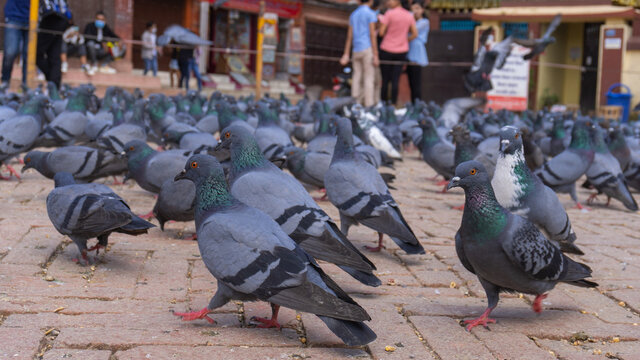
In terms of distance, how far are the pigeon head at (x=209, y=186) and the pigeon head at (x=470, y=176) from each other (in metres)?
1.10

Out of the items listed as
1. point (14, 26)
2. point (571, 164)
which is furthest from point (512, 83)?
point (571, 164)

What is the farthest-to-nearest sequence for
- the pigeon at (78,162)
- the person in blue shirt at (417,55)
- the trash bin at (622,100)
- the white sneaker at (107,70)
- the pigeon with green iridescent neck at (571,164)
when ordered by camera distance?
1. the trash bin at (622,100)
2. the white sneaker at (107,70)
3. the person in blue shirt at (417,55)
4. the pigeon with green iridescent neck at (571,164)
5. the pigeon at (78,162)

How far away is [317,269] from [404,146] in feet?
32.8

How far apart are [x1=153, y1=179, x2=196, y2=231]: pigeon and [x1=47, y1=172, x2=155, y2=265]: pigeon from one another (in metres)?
0.58

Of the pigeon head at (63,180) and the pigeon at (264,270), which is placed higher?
the pigeon head at (63,180)

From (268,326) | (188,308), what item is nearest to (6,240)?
(188,308)

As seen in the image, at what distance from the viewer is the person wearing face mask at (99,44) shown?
57.9 ft

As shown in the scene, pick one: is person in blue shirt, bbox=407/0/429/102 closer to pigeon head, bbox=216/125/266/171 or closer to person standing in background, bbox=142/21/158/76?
person standing in background, bbox=142/21/158/76

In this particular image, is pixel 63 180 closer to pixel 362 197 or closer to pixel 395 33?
pixel 362 197

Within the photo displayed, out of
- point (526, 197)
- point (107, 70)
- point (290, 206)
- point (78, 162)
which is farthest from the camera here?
point (107, 70)

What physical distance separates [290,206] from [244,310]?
1.99ft

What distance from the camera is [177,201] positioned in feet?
15.8

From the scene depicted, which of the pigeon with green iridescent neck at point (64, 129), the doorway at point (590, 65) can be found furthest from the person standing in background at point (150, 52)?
the doorway at point (590, 65)

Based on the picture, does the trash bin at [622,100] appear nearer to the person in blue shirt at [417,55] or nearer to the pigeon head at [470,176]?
the person in blue shirt at [417,55]
